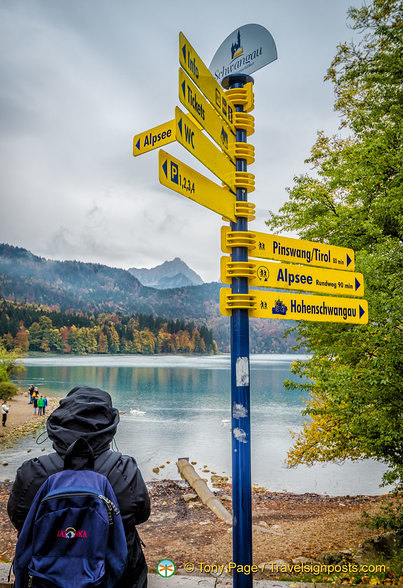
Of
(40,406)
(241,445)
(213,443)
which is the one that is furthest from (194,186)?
(40,406)

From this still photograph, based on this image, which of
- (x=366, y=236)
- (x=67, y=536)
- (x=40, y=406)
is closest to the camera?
(x=67, y=536)

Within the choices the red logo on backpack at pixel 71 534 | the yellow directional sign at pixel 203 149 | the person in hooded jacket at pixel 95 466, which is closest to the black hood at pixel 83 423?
the person in hooded jacket at pixel 95 466

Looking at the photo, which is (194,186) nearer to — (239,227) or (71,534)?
(239,227)

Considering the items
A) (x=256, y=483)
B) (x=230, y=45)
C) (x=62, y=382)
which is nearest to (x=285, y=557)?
(x=230, y=45)

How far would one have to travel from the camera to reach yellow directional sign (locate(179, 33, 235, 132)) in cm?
300

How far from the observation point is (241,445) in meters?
3.08

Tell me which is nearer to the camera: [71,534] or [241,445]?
[71,534]

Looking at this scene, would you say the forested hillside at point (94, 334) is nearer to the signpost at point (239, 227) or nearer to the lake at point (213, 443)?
the lake at point (213, 443)

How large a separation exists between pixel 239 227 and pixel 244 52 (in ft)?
4.61

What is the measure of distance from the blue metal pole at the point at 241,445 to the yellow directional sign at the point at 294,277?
93 mm

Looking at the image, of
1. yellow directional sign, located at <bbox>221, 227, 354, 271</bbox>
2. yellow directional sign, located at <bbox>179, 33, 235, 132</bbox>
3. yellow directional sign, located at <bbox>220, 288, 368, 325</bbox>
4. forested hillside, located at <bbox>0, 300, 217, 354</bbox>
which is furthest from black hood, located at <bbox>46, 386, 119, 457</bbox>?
forested hillside, located at <bbox>0, 300, 217, 354</bbox>

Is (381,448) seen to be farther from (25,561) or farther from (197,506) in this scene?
(197,506)

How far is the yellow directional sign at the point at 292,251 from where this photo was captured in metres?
3.43

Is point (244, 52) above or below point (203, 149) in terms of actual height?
above
